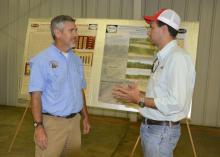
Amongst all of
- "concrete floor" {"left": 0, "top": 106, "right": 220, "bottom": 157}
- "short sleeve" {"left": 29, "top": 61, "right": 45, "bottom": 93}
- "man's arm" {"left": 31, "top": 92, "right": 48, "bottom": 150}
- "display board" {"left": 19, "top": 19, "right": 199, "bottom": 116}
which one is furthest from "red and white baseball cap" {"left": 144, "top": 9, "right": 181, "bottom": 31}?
"concrete floor" {"left": 0, "top": 106, "right": 220, "bottom": 157}

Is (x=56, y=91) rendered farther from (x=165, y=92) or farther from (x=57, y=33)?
(x=165, y=92)

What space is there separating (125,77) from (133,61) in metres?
0.24

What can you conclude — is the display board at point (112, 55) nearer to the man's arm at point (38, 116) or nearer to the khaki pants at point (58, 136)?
the khaki pants at point (58, 136)

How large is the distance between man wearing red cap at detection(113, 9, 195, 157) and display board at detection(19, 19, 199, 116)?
6.73ft

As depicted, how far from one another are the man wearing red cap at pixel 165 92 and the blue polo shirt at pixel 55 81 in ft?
1.76

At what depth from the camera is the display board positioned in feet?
13.1

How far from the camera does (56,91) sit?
2.09 m

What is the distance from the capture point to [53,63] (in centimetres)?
207

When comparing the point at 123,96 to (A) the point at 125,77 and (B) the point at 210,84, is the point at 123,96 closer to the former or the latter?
(A) the point at 125,77

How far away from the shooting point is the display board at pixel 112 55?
400 centimetres

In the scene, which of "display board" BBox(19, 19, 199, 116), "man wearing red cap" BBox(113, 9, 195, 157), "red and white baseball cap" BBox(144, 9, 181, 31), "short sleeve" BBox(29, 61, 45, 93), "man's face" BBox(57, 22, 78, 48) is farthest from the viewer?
"display board" BBox(19, 19, 199, 116)

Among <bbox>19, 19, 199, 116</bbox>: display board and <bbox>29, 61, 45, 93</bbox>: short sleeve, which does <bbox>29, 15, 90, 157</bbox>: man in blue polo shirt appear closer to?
<bbox>29, 61, 45, 93</bbox>: short sleeve

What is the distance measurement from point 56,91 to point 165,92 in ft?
2.59

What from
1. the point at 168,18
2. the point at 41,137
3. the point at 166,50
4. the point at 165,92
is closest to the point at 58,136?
the point at 41,137
